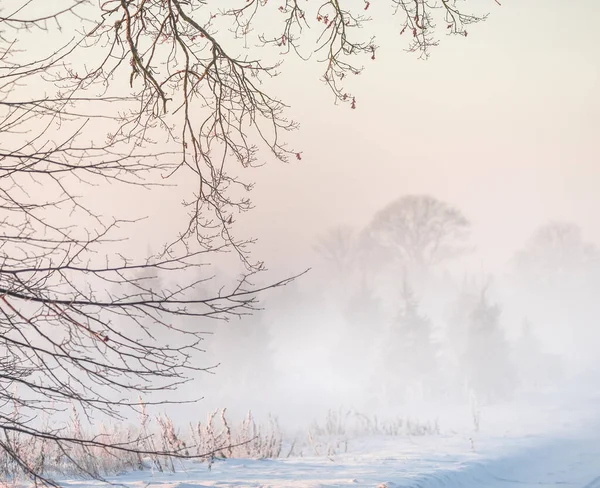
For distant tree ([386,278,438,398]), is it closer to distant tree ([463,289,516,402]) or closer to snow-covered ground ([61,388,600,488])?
distant tree ([463,289,516,402])

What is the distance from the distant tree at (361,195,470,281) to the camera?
47.6m

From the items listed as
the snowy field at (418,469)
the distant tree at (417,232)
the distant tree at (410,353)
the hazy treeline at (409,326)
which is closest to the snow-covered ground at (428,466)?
the snowy field at (418,469)

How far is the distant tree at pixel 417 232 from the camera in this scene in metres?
47.6

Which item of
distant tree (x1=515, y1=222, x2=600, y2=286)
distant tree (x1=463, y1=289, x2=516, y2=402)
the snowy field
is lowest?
the snowy field

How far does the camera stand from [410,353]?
3031 centimetres

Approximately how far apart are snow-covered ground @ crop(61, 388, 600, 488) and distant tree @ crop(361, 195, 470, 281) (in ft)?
109

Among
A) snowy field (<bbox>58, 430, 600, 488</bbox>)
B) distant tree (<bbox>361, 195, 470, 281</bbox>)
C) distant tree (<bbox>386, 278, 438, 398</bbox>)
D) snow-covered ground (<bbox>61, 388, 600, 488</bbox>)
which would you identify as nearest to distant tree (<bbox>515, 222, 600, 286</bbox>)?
distant tree (<bbox>361, 195, 470, 281</bbox>)

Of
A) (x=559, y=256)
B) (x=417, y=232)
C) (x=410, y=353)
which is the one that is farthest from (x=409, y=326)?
(x=559, y=256)

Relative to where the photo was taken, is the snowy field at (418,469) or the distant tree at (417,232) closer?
the snowy field at (418,469)

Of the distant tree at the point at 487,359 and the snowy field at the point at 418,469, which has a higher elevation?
the distant tree at the point at 487,359

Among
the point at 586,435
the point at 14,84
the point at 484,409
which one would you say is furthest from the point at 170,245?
the point at 484,409

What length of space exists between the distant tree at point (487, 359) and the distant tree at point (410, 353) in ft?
6.84

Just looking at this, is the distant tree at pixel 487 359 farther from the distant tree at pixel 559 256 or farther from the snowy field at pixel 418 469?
the distant tree at pixel 559 256

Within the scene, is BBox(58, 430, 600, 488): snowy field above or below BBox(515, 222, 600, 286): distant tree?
below
